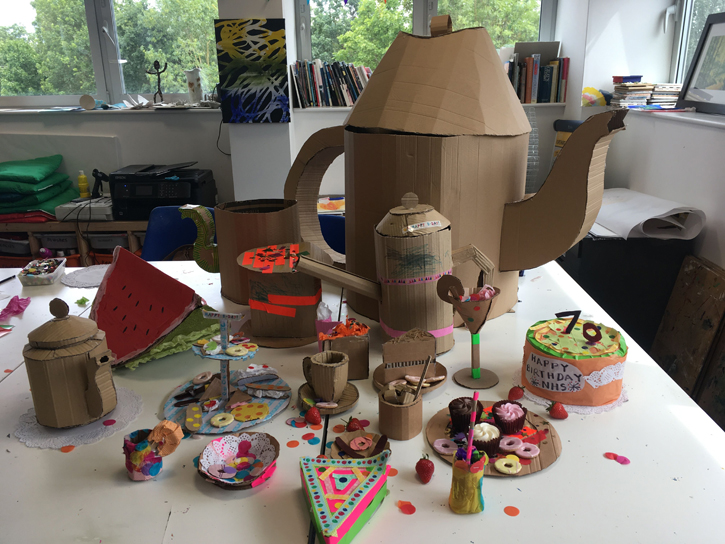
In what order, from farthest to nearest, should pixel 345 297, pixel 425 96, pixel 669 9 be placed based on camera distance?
pixel 669 9, pixel 345 297, pixel 425 96

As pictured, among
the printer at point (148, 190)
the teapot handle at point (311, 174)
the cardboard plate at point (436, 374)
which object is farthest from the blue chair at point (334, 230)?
the printer at point (148, 190)

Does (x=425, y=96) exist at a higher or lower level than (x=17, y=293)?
higher

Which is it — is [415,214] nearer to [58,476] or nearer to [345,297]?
[345,297]

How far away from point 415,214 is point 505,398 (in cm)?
32

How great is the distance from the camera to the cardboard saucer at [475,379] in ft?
2.87

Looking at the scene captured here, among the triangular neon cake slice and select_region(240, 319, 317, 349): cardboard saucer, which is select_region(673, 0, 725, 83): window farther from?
the triangular neon cake slice

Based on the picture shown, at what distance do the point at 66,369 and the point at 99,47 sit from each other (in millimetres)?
2944

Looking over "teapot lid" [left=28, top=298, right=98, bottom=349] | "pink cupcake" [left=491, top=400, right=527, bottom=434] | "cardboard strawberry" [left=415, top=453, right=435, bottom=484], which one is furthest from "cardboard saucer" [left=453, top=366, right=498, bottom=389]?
"teapot lid" [left=28, top=298, right=98, bottom=349]

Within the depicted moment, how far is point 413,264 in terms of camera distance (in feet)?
2.98

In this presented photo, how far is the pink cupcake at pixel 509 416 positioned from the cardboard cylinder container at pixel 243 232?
0.40m

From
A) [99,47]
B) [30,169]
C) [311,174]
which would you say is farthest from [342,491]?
[99,47]

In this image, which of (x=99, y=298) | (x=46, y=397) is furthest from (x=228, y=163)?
(x=46, y=397)

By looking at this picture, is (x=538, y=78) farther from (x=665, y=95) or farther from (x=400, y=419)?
(x=400, y=419)

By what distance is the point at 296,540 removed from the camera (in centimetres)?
58
